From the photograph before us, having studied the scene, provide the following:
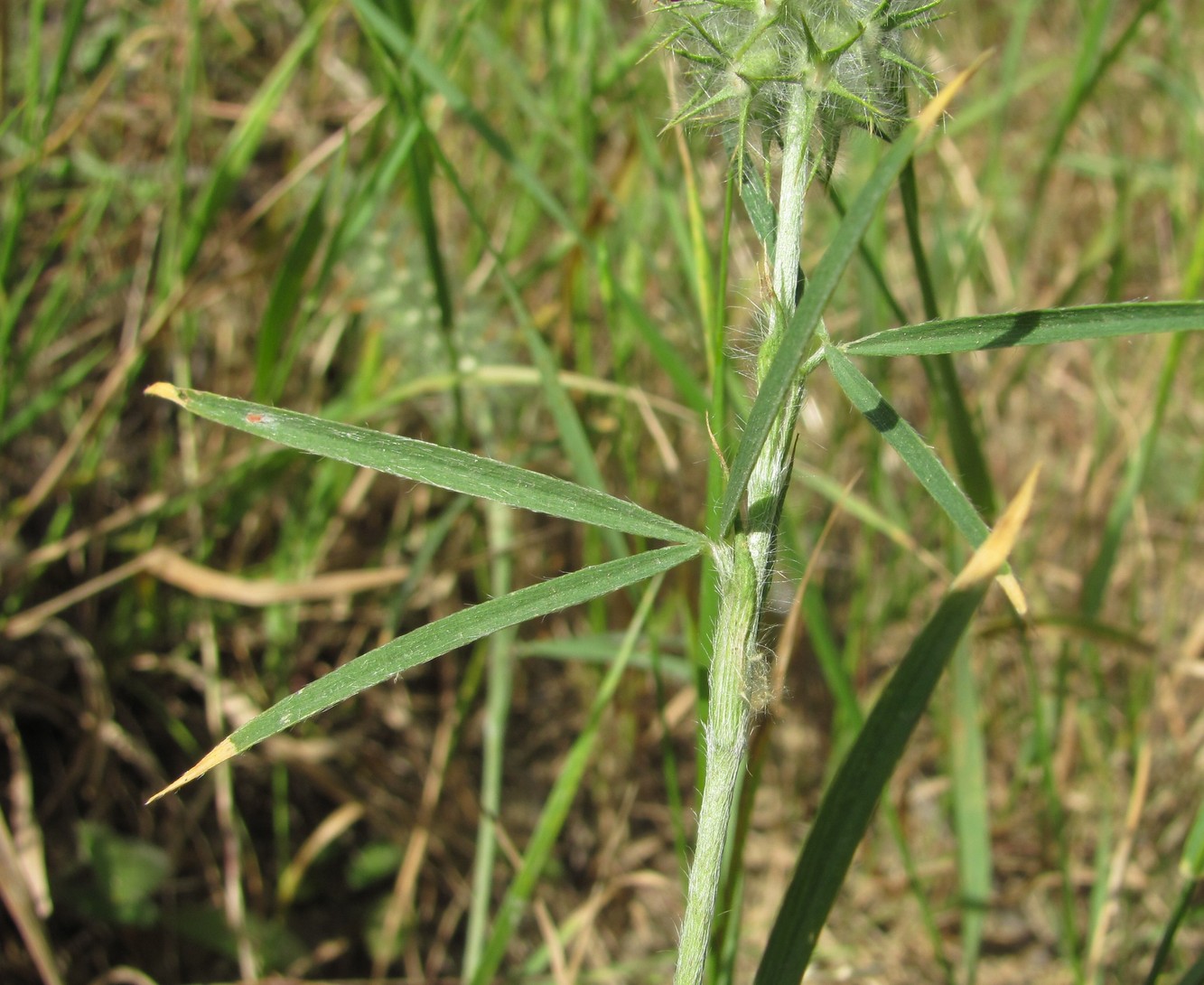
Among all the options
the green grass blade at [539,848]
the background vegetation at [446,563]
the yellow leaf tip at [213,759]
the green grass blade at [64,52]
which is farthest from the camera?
the background vegetation at [446,563]

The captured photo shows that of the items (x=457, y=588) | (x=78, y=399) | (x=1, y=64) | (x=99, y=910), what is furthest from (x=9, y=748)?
(x=1, y=64)

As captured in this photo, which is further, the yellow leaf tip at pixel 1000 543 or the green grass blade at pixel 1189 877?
the green grass blade at pixel 1189 877

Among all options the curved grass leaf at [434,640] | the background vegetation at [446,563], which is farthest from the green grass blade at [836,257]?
the background vegetation at [446,563]

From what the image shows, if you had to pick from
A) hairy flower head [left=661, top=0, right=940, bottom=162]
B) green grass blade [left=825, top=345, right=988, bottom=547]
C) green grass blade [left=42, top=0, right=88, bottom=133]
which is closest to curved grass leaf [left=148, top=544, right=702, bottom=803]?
green grass blade [left=825, top=345, right=988, bottom=547]

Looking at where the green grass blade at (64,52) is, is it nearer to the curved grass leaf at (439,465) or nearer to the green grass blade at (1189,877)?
the curved grass leaf at (439,465)

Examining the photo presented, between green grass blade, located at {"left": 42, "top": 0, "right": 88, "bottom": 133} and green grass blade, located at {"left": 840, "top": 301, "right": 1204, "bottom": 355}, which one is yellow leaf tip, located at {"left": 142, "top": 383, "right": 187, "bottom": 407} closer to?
green grass blade, located at {"left": 840, "top": 301, "right": 1204, "bottom": 355}

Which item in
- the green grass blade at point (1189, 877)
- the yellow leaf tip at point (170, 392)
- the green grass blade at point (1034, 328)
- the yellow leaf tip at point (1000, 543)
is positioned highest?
the green grass blade at point (1034, 328)

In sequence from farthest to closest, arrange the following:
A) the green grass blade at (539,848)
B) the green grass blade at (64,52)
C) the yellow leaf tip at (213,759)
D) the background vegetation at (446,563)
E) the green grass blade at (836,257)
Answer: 1. the background vegetation at (446,563)
2. the green grass blade at (64,52)
3. the green grass blade at (539,848)
4. the yellow leaf tip at (213,759)
5. the green grass blade at (836,257)
